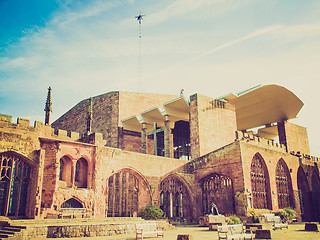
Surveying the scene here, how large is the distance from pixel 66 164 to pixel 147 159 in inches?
232

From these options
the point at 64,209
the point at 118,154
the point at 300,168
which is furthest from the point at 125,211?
the point at 300,168

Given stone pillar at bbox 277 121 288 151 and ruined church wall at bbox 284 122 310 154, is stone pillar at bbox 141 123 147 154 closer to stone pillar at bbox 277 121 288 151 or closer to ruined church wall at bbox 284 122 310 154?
stone pillar at bbox 277 121 288 151

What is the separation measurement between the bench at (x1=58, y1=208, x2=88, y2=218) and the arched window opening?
0.36 meters

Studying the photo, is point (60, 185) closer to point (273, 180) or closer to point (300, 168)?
point (273, 180)

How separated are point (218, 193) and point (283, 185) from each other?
6.90 m

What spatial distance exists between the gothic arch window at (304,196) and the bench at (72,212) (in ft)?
62.6

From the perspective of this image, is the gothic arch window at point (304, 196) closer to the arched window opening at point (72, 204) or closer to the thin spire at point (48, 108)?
the arched window opening at point (72, 204)

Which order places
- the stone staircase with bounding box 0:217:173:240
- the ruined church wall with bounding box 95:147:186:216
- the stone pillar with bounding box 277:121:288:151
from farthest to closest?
the stone pillar with bounding box 277:121:288:151 < the ruined church wall with bounding box 95:147:186:216 < the stone staircase with bounding box 0:217:173:240

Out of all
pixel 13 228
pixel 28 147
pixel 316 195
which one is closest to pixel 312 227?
pixel 13 228

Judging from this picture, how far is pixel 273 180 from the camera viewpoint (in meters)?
22.2

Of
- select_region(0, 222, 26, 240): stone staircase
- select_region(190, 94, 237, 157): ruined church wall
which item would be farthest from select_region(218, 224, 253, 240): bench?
select_region(190, 94, 237, 157): ruined church wall

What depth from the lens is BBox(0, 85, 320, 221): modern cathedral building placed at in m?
15.6

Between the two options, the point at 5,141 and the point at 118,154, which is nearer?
the point at 5,141

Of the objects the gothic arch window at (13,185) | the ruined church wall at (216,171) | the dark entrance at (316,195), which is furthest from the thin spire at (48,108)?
the dark entrance at (316,195)
